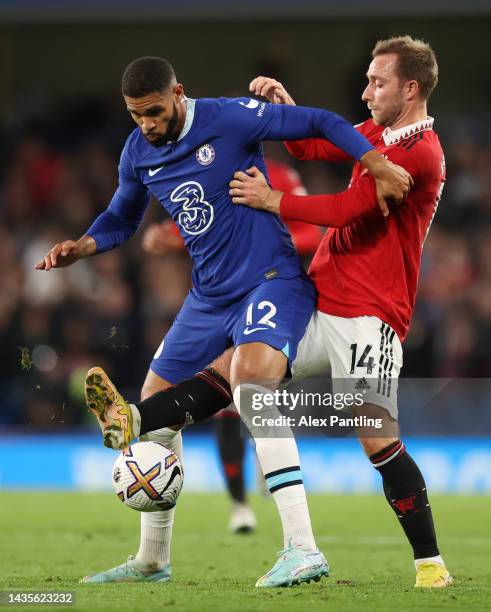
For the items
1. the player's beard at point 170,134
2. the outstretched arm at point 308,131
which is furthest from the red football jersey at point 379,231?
the player's beard at point 170,134

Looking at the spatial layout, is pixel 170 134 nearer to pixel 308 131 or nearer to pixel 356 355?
pixel 308 131

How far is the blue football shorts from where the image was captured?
198 inches

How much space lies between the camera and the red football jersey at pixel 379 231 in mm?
5078

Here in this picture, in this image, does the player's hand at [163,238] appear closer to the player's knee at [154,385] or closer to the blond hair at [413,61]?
the player's knee at [154,385]

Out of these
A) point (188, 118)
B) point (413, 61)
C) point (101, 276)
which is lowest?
point (188, 118)

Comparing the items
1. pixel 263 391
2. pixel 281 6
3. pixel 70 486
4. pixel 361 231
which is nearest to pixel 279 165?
pixel 361 231

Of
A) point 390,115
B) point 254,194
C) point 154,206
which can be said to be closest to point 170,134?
point 254,194

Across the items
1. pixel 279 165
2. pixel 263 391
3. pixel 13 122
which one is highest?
pixel 13 122

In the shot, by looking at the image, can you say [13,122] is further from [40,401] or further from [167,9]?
[40,401]

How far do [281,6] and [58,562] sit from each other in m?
9.90

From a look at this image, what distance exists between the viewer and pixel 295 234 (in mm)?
7977

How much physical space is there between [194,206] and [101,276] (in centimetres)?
805

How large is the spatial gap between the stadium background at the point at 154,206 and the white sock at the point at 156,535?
9.87 ft

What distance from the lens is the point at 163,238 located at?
6617 mm
